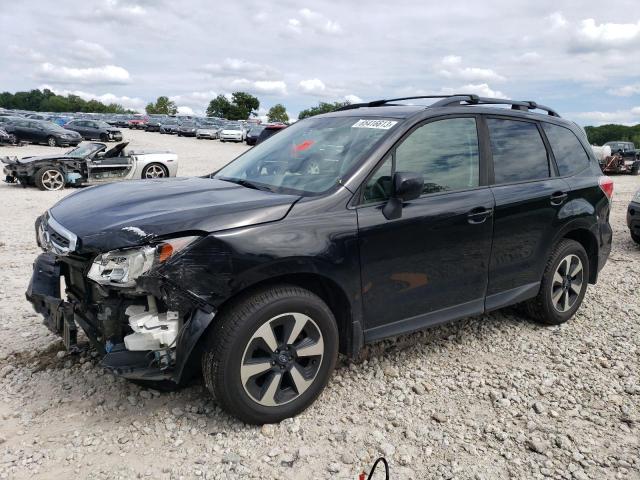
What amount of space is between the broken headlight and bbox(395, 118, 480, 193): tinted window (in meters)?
1.50

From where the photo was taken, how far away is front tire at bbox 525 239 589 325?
4398 mm

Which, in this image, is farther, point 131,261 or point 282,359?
point 282,359

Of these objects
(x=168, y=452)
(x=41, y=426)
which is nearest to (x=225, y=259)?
(x=168, y=452)

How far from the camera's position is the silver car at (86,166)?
1305 cm

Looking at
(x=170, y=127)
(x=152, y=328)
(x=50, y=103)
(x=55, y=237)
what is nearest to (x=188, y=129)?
(x=170, y=127)

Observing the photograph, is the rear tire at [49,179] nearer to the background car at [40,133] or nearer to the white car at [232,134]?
the background car at [40,133]

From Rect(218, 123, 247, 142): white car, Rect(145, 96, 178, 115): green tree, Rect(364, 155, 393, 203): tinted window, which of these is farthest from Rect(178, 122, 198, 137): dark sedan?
Rect(145, 96, 178, 115): green tree

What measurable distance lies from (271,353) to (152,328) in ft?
2.14

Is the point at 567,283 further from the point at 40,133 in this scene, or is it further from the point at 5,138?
the point at 40,133

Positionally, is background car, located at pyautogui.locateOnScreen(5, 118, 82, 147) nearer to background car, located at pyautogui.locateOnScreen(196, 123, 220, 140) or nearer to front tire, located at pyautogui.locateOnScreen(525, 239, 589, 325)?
background car, located at pyautogui.locateOnScreen(196, 123, 220, 140)

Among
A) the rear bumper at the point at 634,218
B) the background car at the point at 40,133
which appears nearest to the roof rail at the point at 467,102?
the rear bumper at the point at 634,218

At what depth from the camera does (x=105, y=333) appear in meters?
2.85

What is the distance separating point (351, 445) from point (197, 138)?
42733 millimetres

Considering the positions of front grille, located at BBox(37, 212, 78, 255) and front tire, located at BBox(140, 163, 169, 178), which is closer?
front grille, located at BBox(37, 212, 78, 255)
